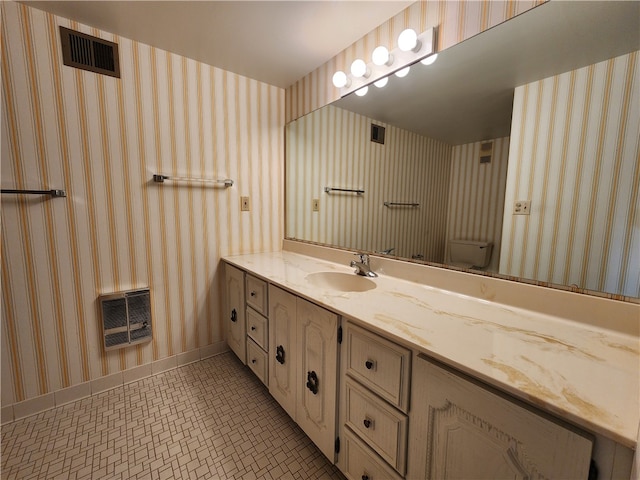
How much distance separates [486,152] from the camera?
98 cm

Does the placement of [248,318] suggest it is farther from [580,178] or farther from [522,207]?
[580,178]

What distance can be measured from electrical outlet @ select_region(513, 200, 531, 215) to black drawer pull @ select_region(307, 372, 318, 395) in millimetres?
974

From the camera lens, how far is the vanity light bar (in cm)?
110

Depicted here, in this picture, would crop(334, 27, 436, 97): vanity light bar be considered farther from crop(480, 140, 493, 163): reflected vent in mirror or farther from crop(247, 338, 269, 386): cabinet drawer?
crop(247, 338, 269, 386): cabinet drawer

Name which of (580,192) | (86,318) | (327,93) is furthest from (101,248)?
(580,192)

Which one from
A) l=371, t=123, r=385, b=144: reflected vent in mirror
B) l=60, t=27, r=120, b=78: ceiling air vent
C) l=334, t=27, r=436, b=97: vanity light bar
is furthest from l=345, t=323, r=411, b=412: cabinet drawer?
l=60, t=27, r=120, b=78: ceiling air vent

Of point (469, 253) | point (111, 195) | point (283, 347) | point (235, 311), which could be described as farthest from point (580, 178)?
point (111, 195)

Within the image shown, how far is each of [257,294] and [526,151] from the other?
4.34 feet

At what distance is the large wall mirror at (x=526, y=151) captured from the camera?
2.39ft

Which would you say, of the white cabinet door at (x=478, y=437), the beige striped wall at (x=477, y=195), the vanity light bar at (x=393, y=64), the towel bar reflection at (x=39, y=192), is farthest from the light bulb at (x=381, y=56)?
the towel bar reflection at (x=39, y=192)

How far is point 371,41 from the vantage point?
1333mm

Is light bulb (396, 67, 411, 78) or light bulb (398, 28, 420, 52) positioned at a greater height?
light bulb (398, 28, 420, 52)

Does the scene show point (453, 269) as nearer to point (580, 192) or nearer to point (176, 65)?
point (580, 192)

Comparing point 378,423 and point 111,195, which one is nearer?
point 378,423
